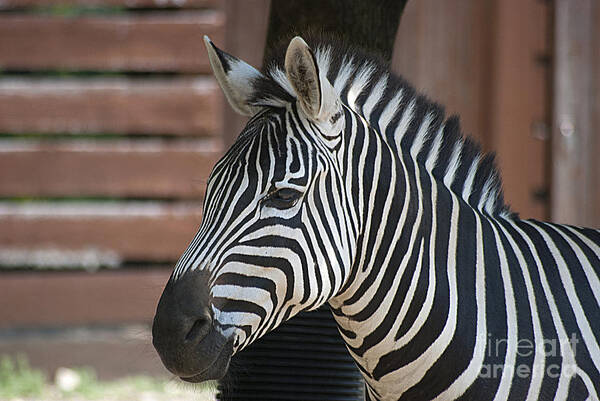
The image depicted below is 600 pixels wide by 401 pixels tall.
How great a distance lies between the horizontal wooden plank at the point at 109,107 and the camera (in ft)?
17.6

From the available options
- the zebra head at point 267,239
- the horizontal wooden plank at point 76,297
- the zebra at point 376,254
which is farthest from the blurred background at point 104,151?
the zebra head at point 267,239

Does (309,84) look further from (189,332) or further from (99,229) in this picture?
(99,229)

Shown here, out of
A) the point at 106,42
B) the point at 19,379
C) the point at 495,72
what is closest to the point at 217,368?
the point at 19,379

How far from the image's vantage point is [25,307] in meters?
5.33

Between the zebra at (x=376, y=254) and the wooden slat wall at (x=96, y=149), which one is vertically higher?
the zebra at (x=376, y=254)

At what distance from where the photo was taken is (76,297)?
5367mm

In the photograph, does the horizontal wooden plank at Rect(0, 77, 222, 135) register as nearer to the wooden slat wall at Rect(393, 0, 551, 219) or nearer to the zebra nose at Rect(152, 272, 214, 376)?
the wooden slat wall at Rect(393, 0, 551, 219)

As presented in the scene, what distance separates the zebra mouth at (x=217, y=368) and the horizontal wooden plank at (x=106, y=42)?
12.1 ft

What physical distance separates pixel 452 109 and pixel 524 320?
366 centimetres

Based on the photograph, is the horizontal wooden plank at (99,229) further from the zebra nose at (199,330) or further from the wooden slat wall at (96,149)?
the zebra nose at (199,330)

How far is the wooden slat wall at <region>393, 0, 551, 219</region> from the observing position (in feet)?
18.3

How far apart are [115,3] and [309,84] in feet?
12.2

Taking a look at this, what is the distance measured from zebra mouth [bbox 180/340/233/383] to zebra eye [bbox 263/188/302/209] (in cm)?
36

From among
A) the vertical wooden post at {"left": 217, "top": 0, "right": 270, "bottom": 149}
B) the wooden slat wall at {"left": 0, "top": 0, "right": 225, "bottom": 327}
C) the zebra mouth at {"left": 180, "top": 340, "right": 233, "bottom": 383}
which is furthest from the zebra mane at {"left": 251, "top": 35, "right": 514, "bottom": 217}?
the vertical wooden post at {"left": 217, "top": 0, "right": 270, "bottom": 149}
